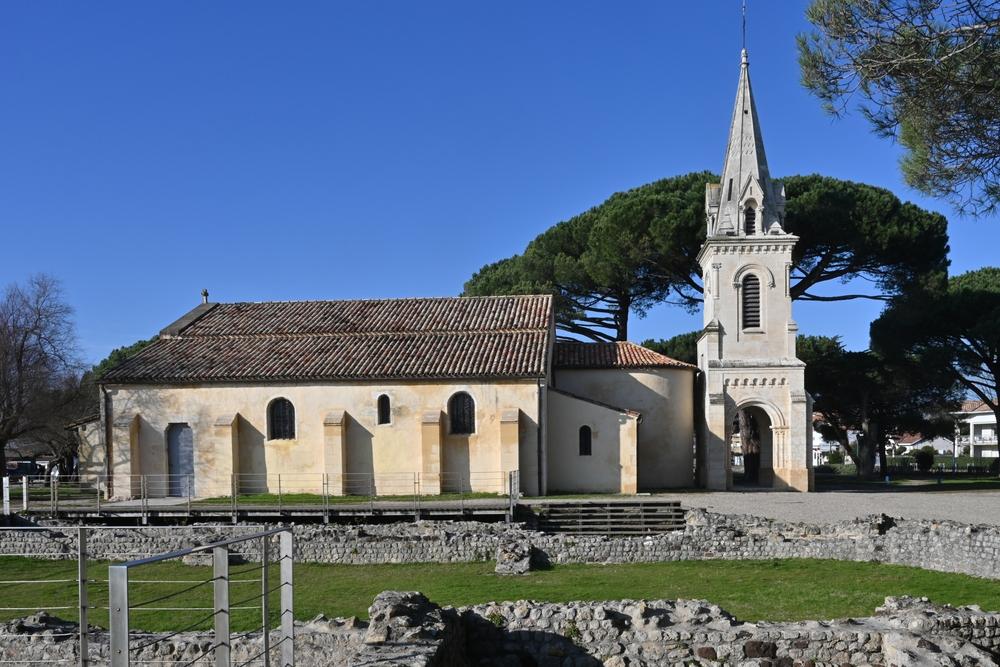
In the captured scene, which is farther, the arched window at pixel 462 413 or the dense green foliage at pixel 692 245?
the dense green foliage at pixel 692 245

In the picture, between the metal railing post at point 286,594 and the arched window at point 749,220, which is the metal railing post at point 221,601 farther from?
the arched window at point 749,220

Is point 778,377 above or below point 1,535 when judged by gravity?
above

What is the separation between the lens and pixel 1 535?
22438mm

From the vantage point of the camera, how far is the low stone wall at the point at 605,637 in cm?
932

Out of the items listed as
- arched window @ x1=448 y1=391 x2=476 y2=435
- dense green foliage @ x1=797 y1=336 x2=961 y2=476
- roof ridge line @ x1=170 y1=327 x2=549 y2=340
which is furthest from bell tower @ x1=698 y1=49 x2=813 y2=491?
dense green foliage @ x1=797 y1=336 x2=961 y2=476

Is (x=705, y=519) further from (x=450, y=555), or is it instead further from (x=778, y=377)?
(x=778, y=377)

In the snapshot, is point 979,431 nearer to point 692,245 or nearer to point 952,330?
point 952,330

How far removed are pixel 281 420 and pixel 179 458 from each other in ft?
15.1

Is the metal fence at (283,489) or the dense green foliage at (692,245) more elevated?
the dense green foliage at (692,245)

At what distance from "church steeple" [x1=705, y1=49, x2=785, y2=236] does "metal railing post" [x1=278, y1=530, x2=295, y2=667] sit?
98.4ft

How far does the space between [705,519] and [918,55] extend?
13168 mm

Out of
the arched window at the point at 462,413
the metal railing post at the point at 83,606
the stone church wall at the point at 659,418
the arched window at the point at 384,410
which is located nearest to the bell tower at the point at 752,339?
the stone church wall at the point at 659,418

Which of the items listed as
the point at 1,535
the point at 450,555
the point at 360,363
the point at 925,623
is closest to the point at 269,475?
the point at 360,363

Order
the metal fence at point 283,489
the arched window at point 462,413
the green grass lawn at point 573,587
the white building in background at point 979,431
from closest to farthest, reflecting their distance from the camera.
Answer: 1. the green grass lawn at point 573,587
2. the metal fence at point 283,489
3. the arched window at point 462,413
4. the white building in background at point 979,431
